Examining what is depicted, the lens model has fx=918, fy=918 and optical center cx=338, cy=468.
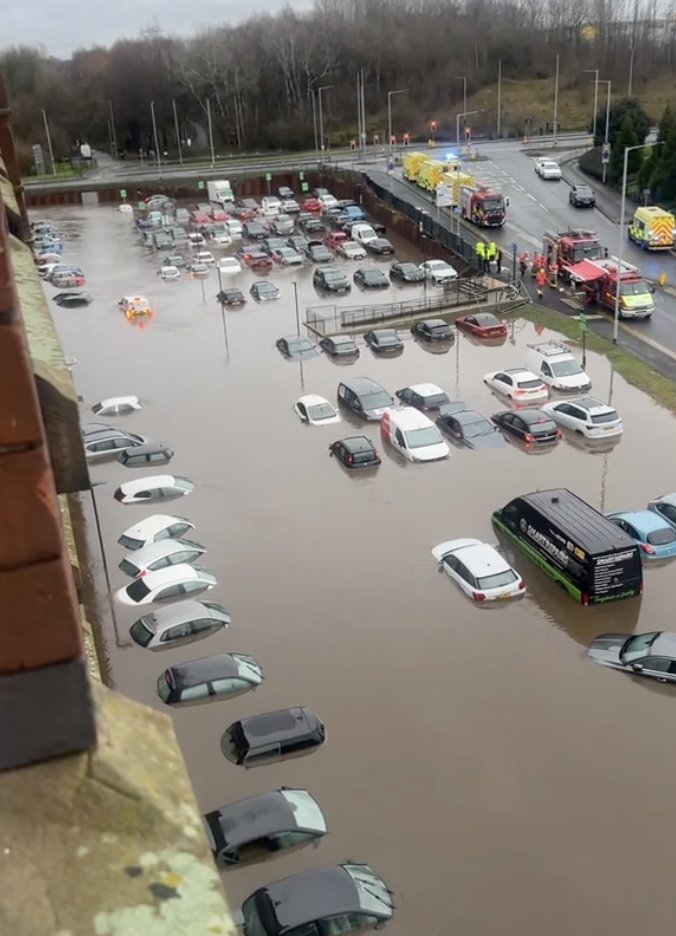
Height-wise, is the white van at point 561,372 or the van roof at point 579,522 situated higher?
the van roof at point 579,522

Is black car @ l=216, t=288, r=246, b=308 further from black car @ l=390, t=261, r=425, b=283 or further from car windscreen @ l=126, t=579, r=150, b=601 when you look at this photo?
car windscreen @ l=126, t=579, r=150, b=601

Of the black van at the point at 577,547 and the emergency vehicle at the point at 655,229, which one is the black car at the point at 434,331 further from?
the black van at the point at 577,547

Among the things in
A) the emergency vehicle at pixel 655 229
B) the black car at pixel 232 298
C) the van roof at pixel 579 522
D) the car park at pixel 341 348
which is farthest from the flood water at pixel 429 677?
the emergency vehicle at pixel 655 229

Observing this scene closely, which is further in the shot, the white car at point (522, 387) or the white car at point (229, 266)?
the white car at point (229, 266)

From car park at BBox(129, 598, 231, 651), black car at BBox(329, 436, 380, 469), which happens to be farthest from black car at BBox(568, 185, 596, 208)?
car park at BBox(129, 598, 231, 651)

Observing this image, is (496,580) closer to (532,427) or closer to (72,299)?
(532,427)

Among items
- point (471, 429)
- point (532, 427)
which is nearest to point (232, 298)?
point (471, 429)

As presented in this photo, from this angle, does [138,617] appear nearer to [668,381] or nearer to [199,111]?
[668,381]
